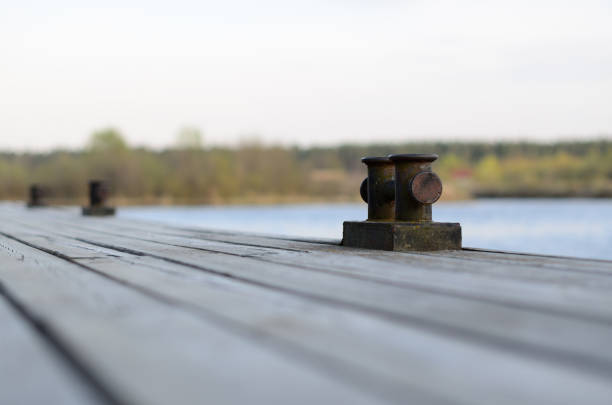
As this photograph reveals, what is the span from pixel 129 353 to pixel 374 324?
20.6 inches

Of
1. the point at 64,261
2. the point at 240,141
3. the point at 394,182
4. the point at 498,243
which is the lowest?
the point at 498,243

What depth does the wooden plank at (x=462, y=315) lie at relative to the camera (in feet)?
3.86

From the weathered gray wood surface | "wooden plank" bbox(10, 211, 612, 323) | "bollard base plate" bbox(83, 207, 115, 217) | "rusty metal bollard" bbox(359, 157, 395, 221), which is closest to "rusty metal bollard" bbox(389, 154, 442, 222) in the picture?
"rusty metal bollard" bbox(359, 157, 395, 221)

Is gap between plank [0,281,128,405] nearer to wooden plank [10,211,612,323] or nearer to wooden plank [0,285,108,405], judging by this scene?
wooden plank [0,285,108,405]

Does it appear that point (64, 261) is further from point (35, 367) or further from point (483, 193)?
point (483, 193)

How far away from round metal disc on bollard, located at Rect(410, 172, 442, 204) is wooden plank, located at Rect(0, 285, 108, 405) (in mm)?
2411

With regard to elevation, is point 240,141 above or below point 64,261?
above

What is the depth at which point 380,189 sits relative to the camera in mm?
3811

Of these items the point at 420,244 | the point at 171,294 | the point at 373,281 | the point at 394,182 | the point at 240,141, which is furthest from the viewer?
the point at 240,141

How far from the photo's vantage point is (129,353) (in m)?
1.13

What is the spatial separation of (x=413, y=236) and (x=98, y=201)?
24.3 feet

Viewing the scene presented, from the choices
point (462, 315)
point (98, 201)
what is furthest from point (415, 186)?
point (98, 201)

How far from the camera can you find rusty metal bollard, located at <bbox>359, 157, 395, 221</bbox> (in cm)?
378

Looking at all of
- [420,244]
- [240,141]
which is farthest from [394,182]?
[240,141]
